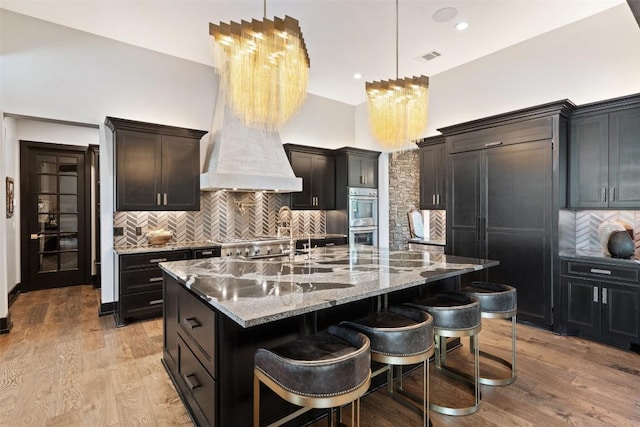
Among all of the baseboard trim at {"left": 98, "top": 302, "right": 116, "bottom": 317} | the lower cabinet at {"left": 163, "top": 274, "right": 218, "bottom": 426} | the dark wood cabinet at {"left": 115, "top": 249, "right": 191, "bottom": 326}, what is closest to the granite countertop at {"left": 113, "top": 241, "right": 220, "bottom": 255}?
the dark wood cabinet at {"left": 115, "top": 249, "right": 191, "bottom": 326}

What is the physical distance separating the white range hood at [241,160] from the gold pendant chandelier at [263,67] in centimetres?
199

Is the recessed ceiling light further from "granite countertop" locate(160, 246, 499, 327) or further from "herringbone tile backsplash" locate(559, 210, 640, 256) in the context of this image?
"granite countertop" locate(160, 246, 499, 327)

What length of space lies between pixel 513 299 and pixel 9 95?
5.87 metres

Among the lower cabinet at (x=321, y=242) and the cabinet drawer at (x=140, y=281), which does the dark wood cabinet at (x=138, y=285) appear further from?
the lower cabinet at (x=321, y=242)

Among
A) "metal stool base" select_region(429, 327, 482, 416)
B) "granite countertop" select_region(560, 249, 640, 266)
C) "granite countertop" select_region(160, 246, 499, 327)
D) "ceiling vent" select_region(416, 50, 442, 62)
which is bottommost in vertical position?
"metal stool base" select_region(429, 327, 482, 416)

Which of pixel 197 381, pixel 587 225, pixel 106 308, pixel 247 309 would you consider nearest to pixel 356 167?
pixel 587 225

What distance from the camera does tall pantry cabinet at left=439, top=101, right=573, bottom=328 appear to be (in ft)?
12.1

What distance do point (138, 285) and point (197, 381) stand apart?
8.65 feet

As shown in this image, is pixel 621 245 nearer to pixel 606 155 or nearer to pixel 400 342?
pixel 606 155

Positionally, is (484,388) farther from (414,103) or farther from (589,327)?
(414,103)

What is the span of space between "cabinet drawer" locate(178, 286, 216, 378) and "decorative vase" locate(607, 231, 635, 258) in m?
4.06

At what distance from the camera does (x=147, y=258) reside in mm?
4223

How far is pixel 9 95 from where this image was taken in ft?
12.6

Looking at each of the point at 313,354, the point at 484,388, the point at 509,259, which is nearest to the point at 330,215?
the point at 509,259
